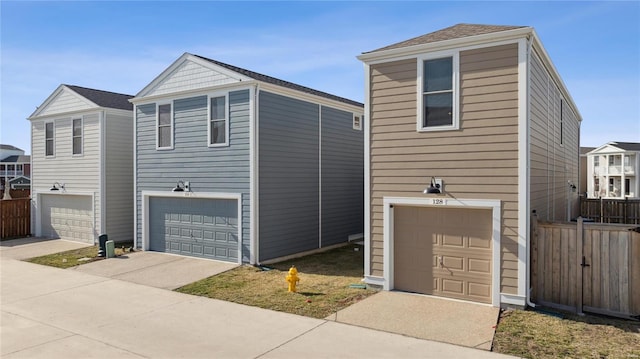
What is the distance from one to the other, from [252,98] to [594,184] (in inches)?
1996

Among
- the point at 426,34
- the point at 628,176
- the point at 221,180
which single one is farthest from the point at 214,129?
the point at 628,176

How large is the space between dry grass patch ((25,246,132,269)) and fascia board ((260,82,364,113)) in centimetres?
768

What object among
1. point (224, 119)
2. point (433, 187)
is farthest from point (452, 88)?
point (224, 119)

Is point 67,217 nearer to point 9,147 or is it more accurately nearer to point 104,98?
point 104,98

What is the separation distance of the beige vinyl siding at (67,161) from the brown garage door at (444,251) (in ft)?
41.3

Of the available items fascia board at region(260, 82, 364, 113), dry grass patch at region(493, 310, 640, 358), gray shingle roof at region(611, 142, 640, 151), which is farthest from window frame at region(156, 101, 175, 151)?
gray shingle roof at region(611, 142, 640, 151)

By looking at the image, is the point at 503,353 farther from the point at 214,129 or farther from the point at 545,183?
the point at 214,129

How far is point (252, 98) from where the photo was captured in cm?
1215

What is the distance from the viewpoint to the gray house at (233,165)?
12.4 meters

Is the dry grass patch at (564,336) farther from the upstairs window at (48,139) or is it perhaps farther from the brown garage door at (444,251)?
the upstairs window at (48,139)

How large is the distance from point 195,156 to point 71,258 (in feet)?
18.0

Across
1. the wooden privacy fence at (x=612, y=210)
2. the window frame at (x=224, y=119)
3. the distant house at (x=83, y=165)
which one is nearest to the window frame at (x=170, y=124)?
the window frame at (x=224, y=119)

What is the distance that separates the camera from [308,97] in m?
14.2

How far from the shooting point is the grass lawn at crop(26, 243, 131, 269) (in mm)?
13349
